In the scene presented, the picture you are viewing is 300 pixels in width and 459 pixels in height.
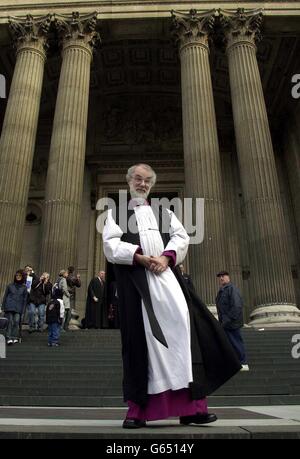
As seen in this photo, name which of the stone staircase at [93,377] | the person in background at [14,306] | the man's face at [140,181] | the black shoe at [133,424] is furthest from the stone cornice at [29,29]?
the black shoe at [133,424]

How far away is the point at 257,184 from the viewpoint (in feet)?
47.8

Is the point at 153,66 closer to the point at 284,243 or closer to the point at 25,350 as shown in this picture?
the point at 284,243

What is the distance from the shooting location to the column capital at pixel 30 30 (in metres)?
16.9

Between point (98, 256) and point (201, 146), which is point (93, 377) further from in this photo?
point (98, 256)

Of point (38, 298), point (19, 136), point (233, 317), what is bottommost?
point (233, 317)

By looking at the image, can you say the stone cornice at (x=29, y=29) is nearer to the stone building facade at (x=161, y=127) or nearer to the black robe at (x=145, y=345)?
the stone building facade at (x=161, y=127)

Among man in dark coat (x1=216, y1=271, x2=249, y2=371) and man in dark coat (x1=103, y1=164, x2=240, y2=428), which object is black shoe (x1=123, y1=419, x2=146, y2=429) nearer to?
man in dark coat (x1=103, y1=164, x2=240, y2=428)

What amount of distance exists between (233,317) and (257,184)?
7.86m

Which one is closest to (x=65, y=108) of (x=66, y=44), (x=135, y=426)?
(x=66, y=44)

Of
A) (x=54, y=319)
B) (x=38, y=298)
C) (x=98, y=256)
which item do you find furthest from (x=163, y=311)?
(x=98, y=256)

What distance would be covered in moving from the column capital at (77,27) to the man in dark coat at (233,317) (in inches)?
510

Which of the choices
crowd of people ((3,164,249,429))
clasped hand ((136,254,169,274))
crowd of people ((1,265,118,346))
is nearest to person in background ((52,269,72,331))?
crowd of people ((1,265,118,346))

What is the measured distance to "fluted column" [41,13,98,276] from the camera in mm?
13906
